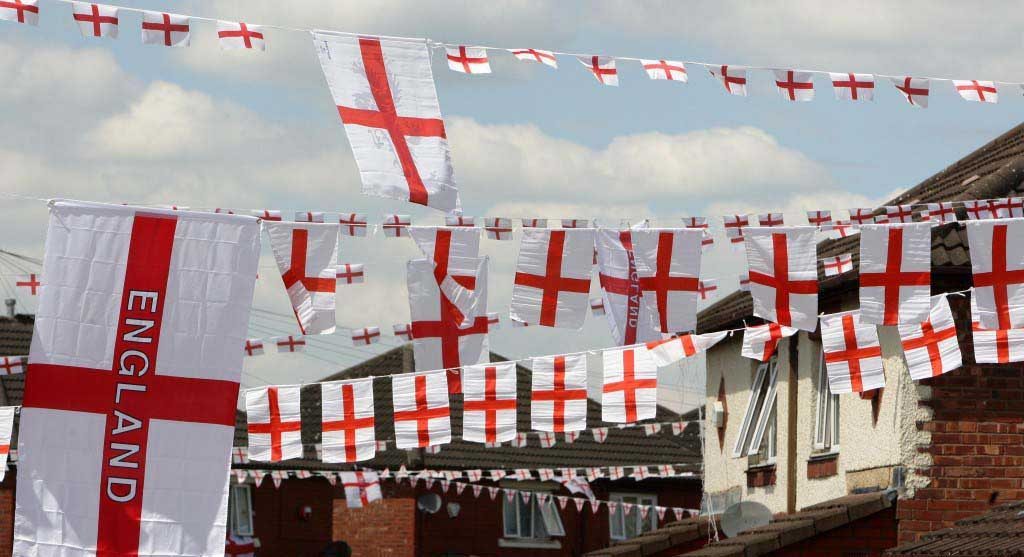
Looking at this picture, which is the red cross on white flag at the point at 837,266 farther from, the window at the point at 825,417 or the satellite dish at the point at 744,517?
the satellite dish at the point at 744,517

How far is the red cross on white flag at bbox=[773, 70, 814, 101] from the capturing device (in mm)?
11148

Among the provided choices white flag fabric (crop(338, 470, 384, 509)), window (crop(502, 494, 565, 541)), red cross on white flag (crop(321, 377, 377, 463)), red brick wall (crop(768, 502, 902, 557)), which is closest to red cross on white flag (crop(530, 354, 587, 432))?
red cross on white flag (crop(321, 377, 377, 463))

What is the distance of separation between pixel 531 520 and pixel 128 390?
76.9ft

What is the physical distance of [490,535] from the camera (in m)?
31.8

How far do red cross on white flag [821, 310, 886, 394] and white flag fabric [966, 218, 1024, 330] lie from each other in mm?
1112

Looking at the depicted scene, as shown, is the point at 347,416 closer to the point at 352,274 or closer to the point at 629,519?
the point at 352,274

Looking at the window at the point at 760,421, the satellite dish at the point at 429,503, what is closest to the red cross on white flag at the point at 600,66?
the window at the point at 760,421

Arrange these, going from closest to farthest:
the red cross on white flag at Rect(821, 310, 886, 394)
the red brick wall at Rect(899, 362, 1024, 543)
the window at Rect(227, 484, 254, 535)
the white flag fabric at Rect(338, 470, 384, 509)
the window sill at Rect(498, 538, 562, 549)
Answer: the red cross on white flag at Rect(821, 310, 886, 394), the red brick wall at Rect(899, 362, 1024, 543), the white flag fabric at Rect(338, 470, 384, 509), the window at Rect(227, 484, 254, 535), the window sill at Rect(498, 538, 562, 549)

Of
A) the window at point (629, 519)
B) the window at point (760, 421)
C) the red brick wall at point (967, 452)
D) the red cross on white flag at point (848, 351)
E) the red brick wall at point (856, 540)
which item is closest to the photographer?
the red cross on white flag at point (848, 351)

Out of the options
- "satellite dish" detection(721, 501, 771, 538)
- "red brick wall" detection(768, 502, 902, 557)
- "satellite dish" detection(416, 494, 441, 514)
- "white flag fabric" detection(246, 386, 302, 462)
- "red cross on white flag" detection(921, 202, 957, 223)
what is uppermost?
"red cross on white flag" detection(921, 202, 957, 223)

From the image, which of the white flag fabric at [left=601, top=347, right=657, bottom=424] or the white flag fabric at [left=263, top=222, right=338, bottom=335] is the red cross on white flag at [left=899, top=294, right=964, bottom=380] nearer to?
the white flag fabric at [left=601, top=347, right=657, bottom=424]

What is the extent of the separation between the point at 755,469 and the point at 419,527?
14.2 metres

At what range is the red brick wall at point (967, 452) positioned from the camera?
13039 millimetres

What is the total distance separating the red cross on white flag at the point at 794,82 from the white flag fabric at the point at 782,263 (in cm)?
117
